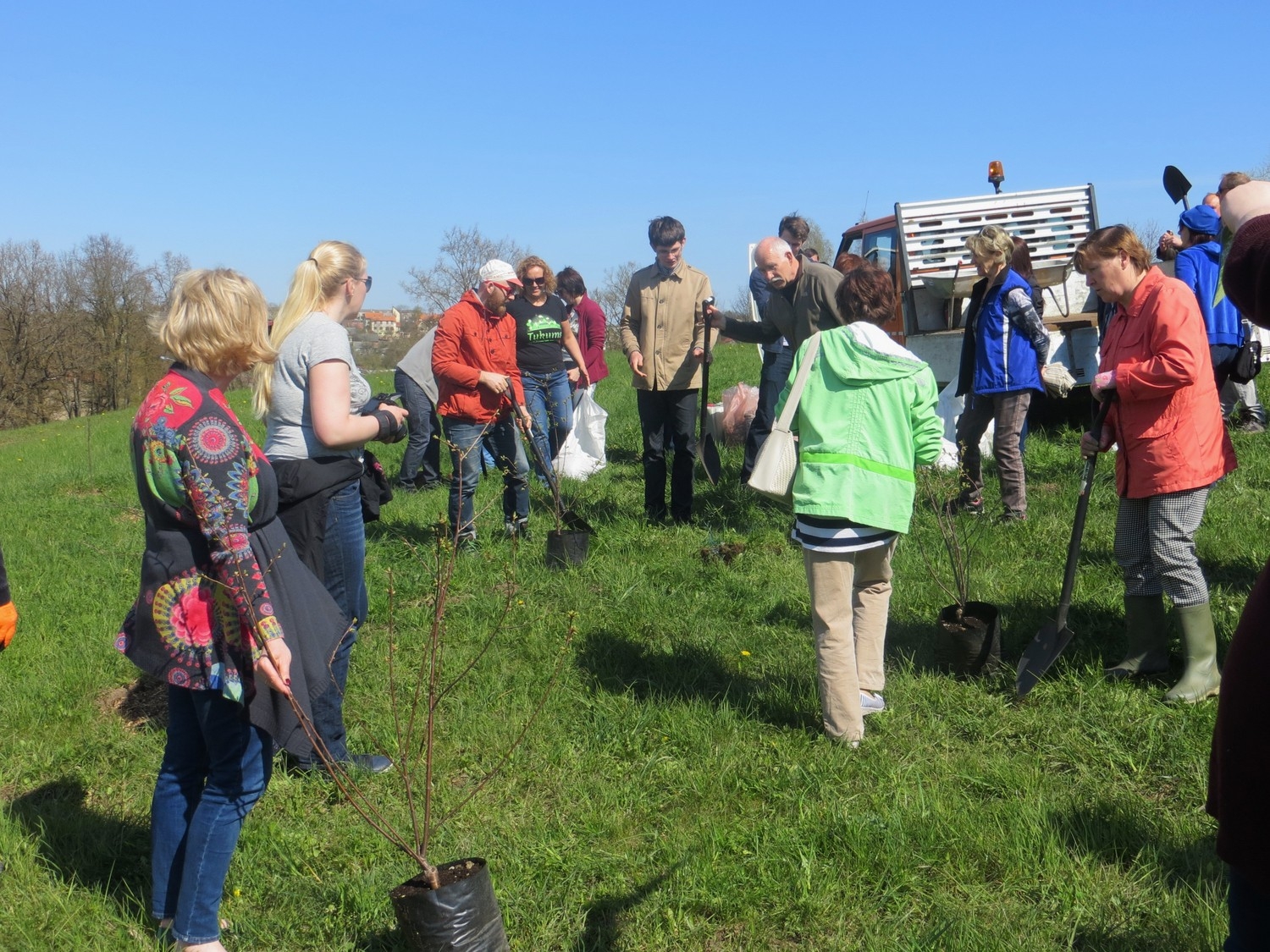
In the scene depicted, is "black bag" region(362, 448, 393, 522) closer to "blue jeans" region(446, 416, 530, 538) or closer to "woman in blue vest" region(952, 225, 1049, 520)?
Result: "blue jeans" region(446, 416, 530, 538)

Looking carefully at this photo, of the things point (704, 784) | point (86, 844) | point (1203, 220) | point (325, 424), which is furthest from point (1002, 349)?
point (86, 844)

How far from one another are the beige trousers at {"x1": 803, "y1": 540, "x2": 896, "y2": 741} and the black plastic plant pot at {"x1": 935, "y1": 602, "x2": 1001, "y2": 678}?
582mm

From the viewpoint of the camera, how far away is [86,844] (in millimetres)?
3744

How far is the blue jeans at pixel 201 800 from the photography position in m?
2.77

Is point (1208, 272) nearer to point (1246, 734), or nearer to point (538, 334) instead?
point (538, 334)

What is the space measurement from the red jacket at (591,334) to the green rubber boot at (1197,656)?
6803mm

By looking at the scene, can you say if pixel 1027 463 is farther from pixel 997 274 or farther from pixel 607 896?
pixel 607 896

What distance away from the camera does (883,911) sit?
9.92 feet

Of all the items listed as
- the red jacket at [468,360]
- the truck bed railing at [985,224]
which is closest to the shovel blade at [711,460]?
the red jacket at [468,360]

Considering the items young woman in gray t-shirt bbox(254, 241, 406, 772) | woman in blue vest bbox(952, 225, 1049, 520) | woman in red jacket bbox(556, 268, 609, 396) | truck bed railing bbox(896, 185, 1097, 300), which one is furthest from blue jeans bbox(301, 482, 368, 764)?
truck bed railing bbox(896, 185, 1097, 300)

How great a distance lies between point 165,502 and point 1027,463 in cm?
703

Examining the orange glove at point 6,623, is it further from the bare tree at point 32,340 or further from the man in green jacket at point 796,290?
the bare tree at point 32,340

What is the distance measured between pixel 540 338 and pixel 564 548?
2244 mm

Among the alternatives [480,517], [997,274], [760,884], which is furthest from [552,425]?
[760,884]
